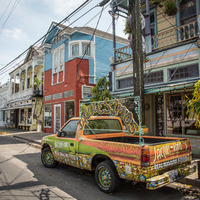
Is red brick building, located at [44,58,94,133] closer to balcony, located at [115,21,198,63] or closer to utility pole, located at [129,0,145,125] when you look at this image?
balcony, located at [115,21,198,63]

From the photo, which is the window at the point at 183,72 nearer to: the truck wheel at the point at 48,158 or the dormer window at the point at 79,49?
the truck wheel at the point at 48,158

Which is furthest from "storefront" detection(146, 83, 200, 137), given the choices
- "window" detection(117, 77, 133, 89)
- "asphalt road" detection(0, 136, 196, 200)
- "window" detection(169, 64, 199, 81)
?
"asphalt road" detection(0, 136, 196, 200)

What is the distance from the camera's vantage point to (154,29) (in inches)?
466

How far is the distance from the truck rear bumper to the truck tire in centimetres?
83

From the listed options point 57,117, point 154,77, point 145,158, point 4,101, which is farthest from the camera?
point 4,101

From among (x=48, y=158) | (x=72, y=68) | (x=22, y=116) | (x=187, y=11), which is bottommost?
(x=48, y=158)

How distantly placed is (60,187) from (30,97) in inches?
692

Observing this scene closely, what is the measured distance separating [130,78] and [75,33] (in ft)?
22.6

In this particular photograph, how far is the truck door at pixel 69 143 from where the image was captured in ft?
17.3

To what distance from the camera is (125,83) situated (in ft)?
39.9

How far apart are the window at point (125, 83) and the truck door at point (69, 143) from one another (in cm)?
673

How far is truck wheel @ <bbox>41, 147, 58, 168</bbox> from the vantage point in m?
6.37

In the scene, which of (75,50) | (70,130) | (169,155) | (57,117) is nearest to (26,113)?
(57,117)

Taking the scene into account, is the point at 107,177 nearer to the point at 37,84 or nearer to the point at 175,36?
the point at 175,36
